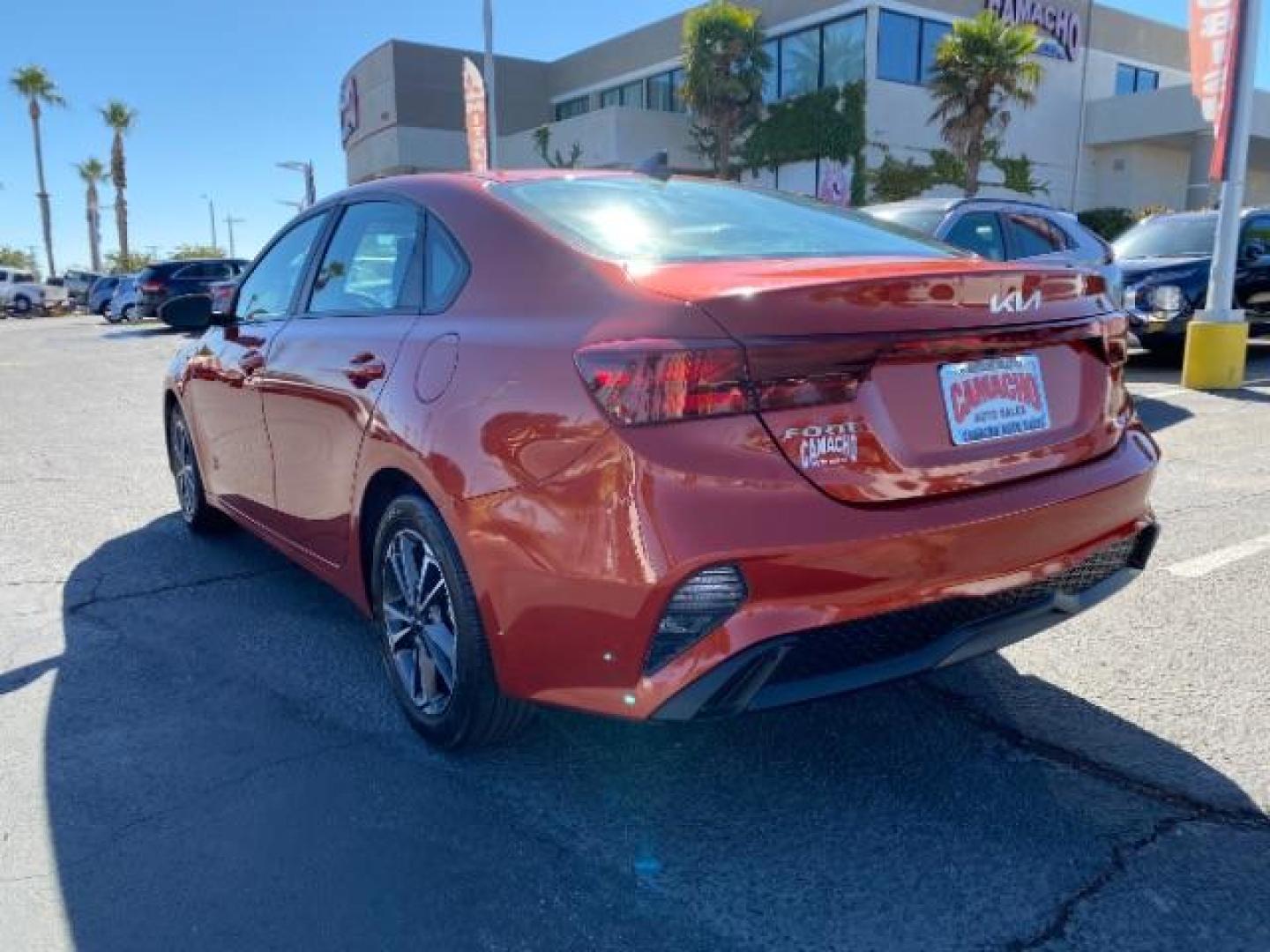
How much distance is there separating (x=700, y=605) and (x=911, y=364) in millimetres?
710

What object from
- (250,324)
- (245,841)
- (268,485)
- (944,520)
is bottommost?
(245,841)

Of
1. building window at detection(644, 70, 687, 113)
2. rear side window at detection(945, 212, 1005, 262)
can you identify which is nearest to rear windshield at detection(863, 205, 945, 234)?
rear side window at detection(945, 212, 1005, 262)

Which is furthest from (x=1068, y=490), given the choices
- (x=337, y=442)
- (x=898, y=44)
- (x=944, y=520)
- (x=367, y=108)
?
(x=367, y=108)

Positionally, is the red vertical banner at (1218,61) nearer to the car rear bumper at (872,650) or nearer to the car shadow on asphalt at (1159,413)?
the car shadow on asphalt at (1159,413)

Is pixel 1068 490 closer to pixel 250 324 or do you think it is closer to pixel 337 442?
pixel 337 442

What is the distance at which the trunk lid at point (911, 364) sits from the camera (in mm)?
2158

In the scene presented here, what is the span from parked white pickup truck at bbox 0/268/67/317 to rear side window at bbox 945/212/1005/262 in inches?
1616

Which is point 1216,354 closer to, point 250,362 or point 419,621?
point 250,362

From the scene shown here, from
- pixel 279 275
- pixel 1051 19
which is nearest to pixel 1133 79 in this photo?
pixel 1051 19

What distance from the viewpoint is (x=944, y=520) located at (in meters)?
2.25

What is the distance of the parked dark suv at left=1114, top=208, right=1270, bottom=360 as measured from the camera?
10328 millimetres

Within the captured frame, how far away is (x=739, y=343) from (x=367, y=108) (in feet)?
140

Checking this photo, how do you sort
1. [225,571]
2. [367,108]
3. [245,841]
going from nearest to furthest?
[245,841] → [225,571] → [367,108]

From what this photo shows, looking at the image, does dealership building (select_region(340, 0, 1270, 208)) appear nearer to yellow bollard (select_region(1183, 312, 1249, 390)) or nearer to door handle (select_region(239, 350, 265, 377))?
yellow bollard (select_region(1183, 312, 1249, 390))
